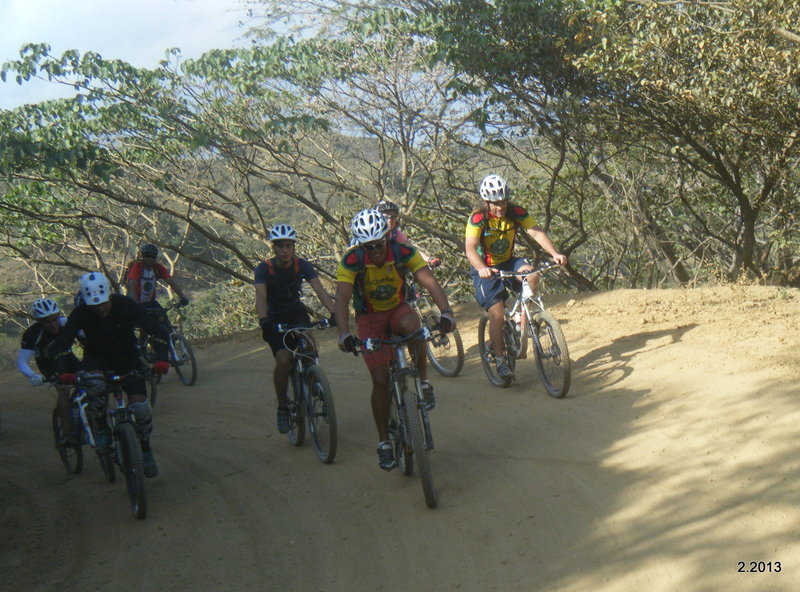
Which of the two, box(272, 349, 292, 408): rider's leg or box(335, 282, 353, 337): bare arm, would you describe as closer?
box(335, 282, 353, 337): bare arm

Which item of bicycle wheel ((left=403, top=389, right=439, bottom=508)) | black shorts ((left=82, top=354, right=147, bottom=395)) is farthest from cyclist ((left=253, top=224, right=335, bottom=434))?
bicycle wheel ((left=403, top=389, right=439, bottom=508))

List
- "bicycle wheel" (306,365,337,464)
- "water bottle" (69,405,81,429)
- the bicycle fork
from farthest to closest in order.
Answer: "water bottle" (69,405,81,429) < "bicycle wheel" (306,365,337,464) < the bicycle fork

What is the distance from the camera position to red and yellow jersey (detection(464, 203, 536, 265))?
8.44m

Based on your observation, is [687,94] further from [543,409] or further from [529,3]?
[543,409]

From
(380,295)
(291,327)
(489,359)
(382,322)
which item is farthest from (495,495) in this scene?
(489,359)

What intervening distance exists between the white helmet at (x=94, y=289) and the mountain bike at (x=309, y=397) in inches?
62.4

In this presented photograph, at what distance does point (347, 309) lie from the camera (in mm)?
6785

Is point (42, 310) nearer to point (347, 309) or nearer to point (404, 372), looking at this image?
point (347, 309)

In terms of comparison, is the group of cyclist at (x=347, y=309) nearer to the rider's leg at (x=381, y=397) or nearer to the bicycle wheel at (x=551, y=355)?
the rider's leg at (x=381, y=397)

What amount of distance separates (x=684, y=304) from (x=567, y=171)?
7.92 meters

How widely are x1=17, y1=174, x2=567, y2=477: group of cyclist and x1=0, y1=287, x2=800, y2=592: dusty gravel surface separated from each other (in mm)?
584

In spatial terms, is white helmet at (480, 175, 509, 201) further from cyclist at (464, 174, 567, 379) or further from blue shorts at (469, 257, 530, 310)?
A: blue shorts at (469, 257, 530, 310)

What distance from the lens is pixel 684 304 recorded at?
1129 cm

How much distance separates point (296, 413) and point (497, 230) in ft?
8.62
